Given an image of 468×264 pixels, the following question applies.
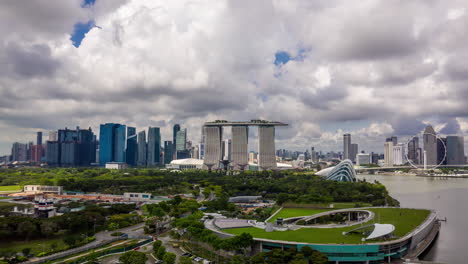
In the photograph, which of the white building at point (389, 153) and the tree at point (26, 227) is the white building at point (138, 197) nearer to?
the tree at point (26, 227)

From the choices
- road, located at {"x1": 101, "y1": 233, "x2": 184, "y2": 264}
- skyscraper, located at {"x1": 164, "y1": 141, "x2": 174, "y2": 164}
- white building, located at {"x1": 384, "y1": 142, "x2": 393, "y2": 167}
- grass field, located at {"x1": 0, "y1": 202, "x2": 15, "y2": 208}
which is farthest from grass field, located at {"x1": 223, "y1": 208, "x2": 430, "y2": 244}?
white building, located at {"x1": 384, "y1": 142, "x2": 393, "y2": 167}

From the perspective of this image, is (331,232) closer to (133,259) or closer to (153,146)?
(133,259)

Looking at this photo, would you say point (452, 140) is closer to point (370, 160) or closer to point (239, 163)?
point (370, 160)

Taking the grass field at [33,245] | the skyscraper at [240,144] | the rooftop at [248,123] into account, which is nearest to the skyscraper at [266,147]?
the rooftop at [248,123]

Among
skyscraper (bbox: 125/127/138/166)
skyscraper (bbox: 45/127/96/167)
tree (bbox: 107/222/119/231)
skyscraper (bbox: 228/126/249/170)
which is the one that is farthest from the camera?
skyscraper (bbox: 125/127/138/166)

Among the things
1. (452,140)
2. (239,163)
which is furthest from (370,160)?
(239,163)

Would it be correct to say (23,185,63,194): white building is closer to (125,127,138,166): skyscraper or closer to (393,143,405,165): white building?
(125,127,138,166): skyscraper
